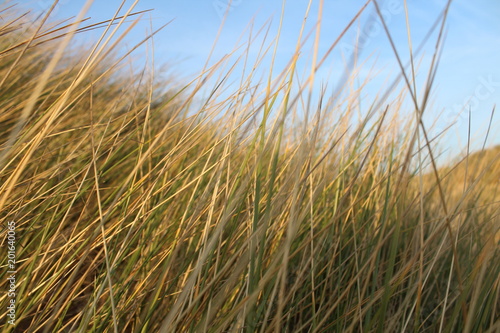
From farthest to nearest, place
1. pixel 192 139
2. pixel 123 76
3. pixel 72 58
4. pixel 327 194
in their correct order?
pixel 123 76 → pixel 72 58 → pixel 327 194 → pixel 192 139

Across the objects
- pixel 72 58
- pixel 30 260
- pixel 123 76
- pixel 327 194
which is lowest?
pixel 327 194

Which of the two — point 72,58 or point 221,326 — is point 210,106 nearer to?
point 221,326

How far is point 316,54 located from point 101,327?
0.65 metres

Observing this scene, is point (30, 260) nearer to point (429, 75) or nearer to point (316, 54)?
point (316, 54)

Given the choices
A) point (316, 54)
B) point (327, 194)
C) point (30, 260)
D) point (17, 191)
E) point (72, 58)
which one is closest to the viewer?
point (316, 54)

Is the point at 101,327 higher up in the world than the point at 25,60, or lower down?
lower down

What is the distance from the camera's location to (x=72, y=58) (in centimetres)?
319

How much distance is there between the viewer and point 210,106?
107 cm

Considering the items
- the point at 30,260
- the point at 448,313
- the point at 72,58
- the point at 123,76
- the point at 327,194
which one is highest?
the point at 72,58

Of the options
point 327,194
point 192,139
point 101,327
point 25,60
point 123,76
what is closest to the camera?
point 101,327

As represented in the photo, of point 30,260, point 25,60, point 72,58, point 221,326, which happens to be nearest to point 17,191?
point 30,260

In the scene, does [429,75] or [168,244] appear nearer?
[429,75]

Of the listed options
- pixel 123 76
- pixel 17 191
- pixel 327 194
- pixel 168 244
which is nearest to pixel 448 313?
pixel 327 194

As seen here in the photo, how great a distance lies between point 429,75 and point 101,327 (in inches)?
29.5
